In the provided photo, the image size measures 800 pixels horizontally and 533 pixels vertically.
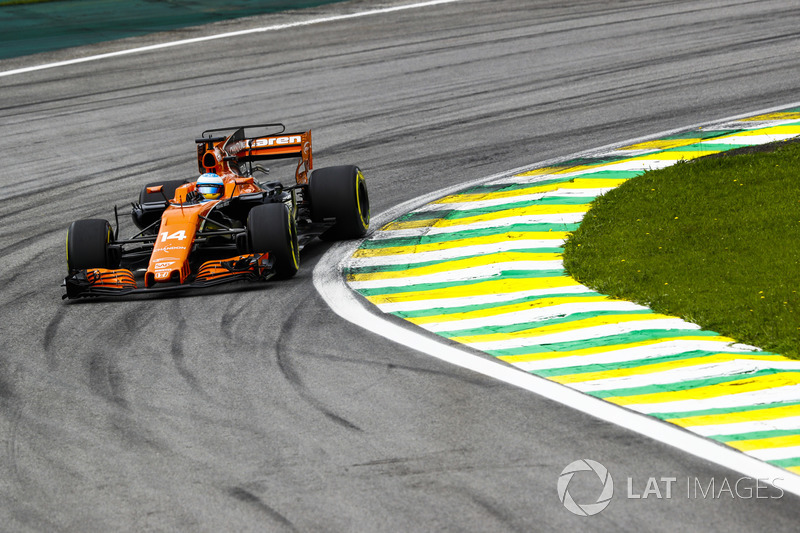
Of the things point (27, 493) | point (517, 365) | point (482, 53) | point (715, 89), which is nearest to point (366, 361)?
point (517, 365)

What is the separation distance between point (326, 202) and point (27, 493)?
6.04 m

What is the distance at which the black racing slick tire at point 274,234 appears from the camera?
1011cm

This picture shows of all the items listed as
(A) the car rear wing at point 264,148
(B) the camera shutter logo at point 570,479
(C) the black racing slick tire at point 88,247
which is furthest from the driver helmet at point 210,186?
(B) the camera shutter logo at point 570,479

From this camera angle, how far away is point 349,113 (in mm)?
18141

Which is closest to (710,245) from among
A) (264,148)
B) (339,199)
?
(339,199)

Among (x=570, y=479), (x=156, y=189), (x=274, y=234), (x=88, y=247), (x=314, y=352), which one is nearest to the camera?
(x=570, y=479)

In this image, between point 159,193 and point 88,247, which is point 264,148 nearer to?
point 159,193

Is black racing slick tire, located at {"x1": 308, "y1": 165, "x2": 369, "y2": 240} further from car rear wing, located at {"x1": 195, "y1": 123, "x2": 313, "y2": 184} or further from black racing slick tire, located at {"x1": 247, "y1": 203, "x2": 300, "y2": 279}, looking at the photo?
black racing slick tire, located at {"x1": 247, "y1": 203, "x2": 300, "y2": 279}

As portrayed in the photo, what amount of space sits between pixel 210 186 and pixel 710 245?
517cm

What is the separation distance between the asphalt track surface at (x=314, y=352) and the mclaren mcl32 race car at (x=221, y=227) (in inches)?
10.3

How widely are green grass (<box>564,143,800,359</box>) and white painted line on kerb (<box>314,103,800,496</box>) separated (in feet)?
4.96

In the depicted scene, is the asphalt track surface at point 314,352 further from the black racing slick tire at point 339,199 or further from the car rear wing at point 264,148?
the car rear wing at point 264,148

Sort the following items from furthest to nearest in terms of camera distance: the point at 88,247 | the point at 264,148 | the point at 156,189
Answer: the point at 264,148 < the point at 156,189 < the point at 88,247

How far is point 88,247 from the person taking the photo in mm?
10359
